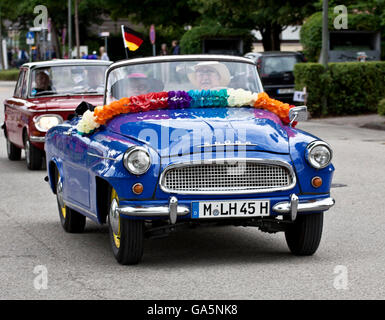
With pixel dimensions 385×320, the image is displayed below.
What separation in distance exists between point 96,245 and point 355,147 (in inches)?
402

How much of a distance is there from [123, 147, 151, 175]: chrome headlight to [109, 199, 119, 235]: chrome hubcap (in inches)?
16.0

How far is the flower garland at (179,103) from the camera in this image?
325 inches

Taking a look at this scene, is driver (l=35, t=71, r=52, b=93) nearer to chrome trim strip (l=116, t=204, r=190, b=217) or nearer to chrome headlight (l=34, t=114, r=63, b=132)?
chrome headlight (l=34, t=114, r=63, b=132)

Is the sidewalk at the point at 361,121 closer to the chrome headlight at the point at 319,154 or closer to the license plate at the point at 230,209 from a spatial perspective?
the chrome headlight at the point at 319,154

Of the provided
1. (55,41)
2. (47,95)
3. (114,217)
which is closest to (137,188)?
(114,217)

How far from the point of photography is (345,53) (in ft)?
112

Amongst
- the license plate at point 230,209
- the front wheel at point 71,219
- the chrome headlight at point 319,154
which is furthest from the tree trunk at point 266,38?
the license plate at point 230,209

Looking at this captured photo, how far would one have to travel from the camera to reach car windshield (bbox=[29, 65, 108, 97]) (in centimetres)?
1536

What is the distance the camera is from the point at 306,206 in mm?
7402

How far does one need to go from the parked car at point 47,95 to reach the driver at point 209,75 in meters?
5.76

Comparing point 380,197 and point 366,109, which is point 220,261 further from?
point 366,109


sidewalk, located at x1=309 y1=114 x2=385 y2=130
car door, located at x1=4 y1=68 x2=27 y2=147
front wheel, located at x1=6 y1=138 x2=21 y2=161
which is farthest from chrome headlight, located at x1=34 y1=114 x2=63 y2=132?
sidewalk, located at x1=309 y1=114 x2=385 y2=130

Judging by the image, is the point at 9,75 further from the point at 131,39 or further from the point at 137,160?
the point at 137,160
